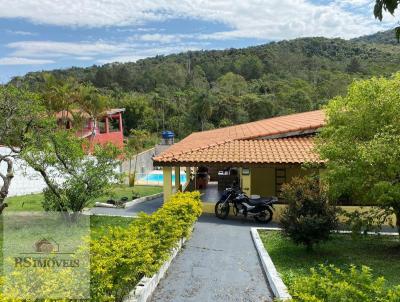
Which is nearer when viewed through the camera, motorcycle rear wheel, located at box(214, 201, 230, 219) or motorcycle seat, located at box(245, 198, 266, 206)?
motorcycle seat, located at box(245, 198, 266, 206)

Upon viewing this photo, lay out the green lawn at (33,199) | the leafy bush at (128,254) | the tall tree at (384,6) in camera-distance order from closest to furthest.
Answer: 1. the tall tree at (384,6)
2. the leafy bush at (128,254)
3. the green lawn at (33,199)

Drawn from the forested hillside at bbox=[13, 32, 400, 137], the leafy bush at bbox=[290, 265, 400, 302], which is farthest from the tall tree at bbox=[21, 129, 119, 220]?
the leafy bush at bbox=[290, 265, 400, 302]

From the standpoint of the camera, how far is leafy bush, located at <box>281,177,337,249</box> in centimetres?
1004

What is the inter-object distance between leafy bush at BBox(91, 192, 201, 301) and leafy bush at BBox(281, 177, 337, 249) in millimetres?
2804

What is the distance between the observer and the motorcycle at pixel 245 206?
14312 millimetres

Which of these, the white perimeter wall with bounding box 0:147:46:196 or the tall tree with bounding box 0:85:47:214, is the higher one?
the tall tree with bounding box 0:85:47:214

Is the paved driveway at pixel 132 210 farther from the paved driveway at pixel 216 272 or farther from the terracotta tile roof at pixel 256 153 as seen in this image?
the paved driveway at pixel 216 272

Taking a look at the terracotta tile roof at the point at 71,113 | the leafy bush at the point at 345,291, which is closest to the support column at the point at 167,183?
the leafy bush at the point at 345,291

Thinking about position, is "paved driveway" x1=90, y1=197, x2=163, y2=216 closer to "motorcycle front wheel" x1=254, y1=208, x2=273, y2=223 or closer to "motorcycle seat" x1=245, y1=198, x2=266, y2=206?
"motorcycle seat" x1=245, y1=198, x2=266, y2=206

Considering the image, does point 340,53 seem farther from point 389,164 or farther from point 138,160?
point 389,164

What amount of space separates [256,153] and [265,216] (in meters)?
2.35

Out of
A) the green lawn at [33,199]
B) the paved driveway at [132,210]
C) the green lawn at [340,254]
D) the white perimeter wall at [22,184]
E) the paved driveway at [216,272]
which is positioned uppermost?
the white perimeter wall at [22,184]

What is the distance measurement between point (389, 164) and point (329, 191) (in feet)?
5.36

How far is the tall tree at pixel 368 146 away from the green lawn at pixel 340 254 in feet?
3.99
